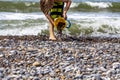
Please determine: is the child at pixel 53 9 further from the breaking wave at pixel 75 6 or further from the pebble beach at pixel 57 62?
the breaking wave at pixel 75 6

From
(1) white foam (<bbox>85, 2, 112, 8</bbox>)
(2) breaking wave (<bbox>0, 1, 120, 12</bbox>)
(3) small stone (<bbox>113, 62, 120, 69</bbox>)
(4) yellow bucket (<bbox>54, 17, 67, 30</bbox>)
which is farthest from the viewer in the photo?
(1) white foam (<bbox>85, 2, 112, 8</bbox>)

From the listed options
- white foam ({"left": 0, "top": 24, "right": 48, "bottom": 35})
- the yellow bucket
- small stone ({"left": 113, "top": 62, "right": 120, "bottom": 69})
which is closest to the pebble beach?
small stone ({"left": 113, "top": 62, "right": 120, "bottom": 69})

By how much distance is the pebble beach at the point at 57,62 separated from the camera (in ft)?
20.0

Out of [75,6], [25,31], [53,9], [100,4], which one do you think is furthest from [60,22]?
[100,4]

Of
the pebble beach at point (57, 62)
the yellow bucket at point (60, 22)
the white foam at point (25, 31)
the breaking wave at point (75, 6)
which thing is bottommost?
the breaking wave at point (75, 6)

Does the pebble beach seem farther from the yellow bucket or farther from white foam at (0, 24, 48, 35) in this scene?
white foam at (0, 24, 48, 35)

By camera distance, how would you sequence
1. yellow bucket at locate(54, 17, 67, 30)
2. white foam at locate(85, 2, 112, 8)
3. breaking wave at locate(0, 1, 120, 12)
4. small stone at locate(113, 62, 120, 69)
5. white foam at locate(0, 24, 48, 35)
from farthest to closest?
white foam at locate(85, 2, 112, 8)
breaking wave at locate(0, 1, 120, 12)
white foam at locate(0, 24, 48, 35)
yellow bucket at locate(54, 17, 67, 30)
small stone at locate(113, 62, 120, 69)

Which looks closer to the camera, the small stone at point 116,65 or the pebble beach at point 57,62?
the pebble beach at point 57,62

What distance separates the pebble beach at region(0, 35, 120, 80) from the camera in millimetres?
6105

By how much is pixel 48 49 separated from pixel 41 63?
52.1 inches

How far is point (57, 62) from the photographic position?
→ 23.0 feet

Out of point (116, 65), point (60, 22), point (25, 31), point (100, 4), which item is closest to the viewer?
point (116, 65)

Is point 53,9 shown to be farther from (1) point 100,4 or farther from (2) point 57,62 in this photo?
(1) point 100,4

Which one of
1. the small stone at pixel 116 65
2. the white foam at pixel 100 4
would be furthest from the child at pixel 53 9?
A: the white foam at pixel 100 4
